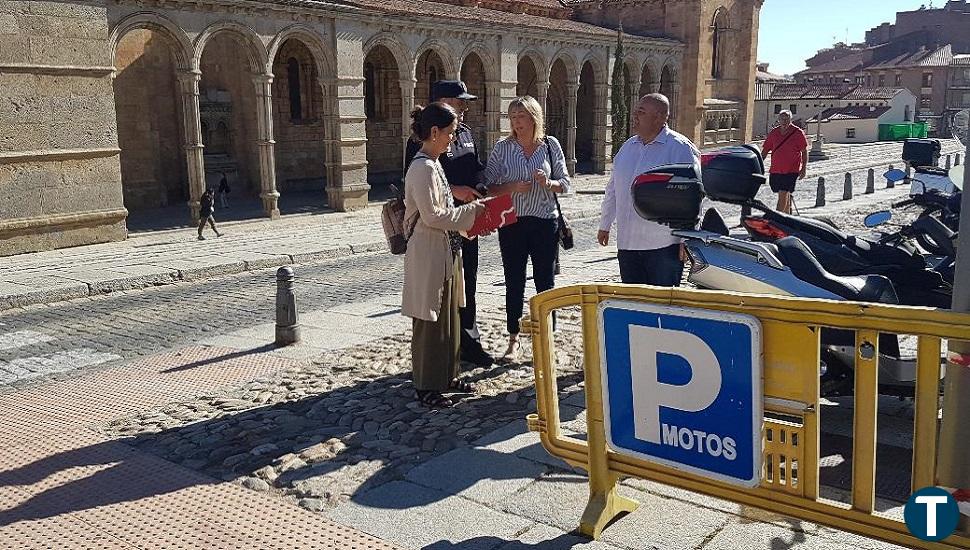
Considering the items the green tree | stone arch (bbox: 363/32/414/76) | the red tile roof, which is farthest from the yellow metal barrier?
the red tile roof

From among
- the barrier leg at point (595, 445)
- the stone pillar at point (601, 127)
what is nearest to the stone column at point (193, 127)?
the barrier leg at point (595, 445)

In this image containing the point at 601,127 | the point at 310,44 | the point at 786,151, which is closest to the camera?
the point at 786,151

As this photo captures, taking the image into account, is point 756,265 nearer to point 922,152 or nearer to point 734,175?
point 734,175

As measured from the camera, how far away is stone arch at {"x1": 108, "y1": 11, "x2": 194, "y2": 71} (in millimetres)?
14156

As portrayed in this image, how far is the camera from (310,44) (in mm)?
17844

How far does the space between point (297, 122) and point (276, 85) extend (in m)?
1.21

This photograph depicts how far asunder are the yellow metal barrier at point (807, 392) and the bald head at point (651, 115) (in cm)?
227

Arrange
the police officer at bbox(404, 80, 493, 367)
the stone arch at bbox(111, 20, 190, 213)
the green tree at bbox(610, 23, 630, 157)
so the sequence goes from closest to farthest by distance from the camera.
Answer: the police officer at bbox(404, 80, 493, 367), the stone arch at bbox(111, 20, 190, 213), the green tree at bbox(610, 23, 630, 157)

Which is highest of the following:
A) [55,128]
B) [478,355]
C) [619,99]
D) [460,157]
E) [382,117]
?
[619,99]

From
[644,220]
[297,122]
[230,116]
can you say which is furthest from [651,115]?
[297,122]

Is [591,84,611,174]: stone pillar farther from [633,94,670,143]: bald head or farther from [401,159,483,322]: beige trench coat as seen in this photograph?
[401,159,483,322]: beige trench coat

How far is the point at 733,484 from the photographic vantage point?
304 cm

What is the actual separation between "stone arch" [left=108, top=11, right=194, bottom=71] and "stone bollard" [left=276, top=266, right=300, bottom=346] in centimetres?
904

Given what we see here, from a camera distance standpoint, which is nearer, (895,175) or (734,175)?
(734,175)
